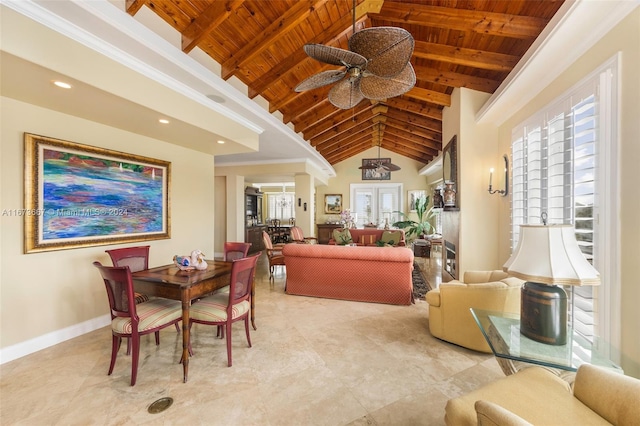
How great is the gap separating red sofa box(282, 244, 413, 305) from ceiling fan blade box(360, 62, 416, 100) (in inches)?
85.6

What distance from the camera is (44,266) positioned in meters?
2.76

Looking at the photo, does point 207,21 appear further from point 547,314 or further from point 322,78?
point 547,314

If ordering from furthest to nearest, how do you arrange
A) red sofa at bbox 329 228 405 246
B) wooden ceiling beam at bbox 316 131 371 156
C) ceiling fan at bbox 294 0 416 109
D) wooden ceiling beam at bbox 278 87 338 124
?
wooden ceiling beam at bbox 316 131 371 156 → red sofa at bbox 329 228 405 246 → wooden ceiling beam at bbox 278 87 338 124 → ceiling fan at bbox 294 0 416 109

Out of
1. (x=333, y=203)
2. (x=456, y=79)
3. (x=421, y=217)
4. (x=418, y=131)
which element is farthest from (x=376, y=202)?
(x=456, y=79)

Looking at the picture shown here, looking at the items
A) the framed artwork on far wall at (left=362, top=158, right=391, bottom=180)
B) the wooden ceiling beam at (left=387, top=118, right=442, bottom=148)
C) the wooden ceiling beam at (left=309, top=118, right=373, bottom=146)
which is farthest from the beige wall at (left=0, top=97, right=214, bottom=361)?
the wooden ceiling beam at (left=387, top=118, right=442, bottom=148)

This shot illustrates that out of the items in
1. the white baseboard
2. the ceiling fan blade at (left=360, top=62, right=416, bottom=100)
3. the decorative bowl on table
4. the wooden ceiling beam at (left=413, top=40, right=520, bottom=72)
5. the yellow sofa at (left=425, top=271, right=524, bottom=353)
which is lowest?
the white baseboard

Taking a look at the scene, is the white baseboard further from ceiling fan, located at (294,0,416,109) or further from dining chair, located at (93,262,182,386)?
ceiling fan, located at (294,0,416,109)

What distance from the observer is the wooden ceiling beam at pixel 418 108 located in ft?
18.0

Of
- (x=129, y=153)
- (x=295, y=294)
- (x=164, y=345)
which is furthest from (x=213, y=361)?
(x=129, y=153)

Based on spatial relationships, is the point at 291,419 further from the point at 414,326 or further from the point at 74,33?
the point at 74,33

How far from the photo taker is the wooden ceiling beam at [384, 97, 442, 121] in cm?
548

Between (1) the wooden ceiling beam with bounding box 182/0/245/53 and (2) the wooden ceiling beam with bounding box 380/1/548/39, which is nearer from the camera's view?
(1) the wooden ceiling beam with bounding box 182/0/245/53

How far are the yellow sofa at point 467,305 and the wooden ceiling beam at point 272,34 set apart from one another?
124 inches

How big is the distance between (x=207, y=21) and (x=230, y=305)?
2706 millimetres
